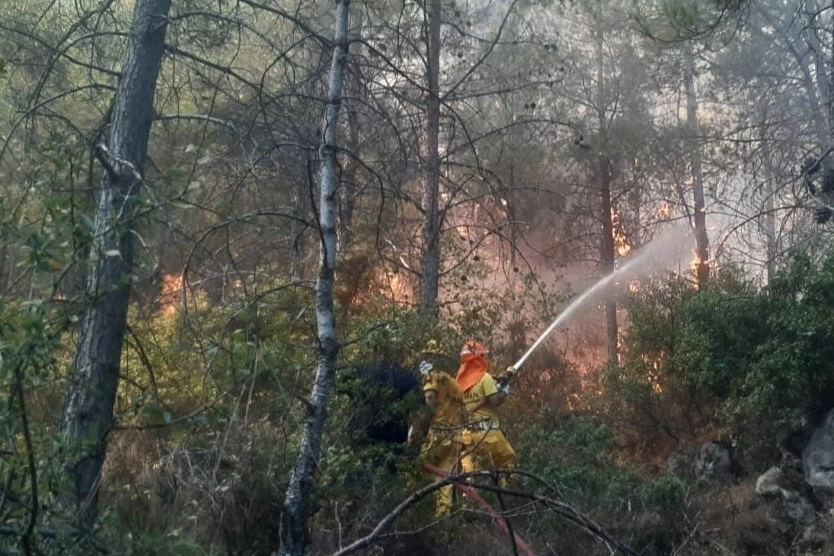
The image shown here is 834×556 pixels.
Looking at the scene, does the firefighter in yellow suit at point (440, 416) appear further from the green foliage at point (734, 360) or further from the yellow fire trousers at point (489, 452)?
the green foliage at point (734, 360)

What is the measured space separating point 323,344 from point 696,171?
14.7 m

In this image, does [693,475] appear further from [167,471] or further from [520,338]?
[167,471]

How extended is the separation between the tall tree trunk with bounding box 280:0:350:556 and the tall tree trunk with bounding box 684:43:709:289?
355 inches

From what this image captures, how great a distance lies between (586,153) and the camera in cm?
1762

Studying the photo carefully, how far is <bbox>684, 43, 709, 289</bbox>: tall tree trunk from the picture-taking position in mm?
15143

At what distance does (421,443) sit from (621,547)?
3.44 m

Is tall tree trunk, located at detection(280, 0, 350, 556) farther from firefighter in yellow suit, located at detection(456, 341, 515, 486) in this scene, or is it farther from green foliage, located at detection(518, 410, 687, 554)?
firefighter in yellow suit, located at detection(456, 341, 515, 486)

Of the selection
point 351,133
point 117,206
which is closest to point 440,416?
point 351,133

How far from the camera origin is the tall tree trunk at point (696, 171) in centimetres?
1514

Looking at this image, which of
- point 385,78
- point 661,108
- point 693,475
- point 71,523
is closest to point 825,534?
point 693,475

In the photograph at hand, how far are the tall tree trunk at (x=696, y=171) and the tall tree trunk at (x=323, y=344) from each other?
9.01 m

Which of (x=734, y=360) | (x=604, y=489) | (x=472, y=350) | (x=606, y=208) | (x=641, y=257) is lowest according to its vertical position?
(x=604, y=489)

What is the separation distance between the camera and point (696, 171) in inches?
723

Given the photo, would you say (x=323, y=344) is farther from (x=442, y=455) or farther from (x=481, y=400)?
(x=481, y=400)
